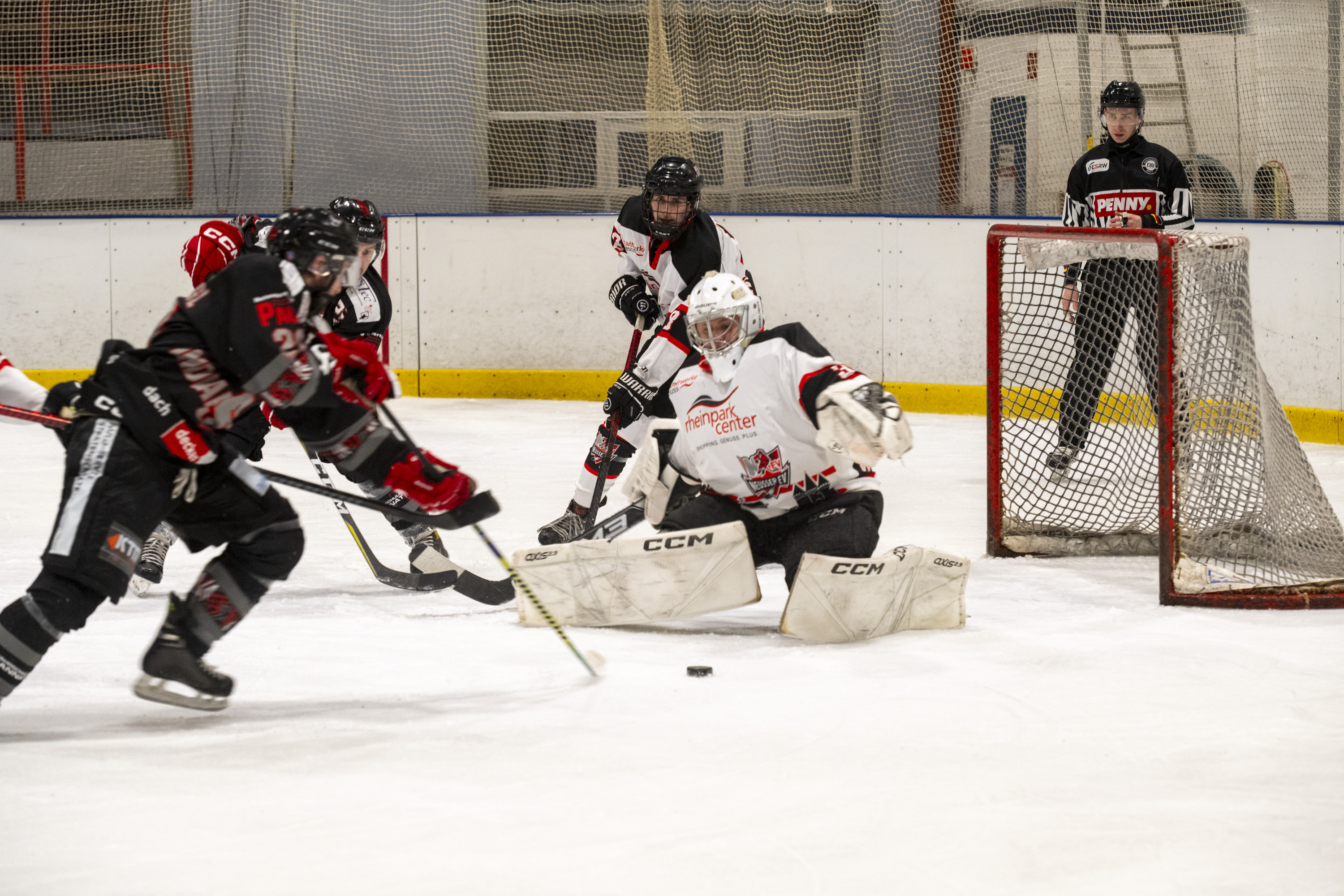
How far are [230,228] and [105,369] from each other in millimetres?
1478

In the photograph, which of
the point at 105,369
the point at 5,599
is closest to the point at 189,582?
the point at 5,599

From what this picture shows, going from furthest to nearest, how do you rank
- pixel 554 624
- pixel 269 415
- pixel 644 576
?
pixel 269 415, pixel 644 576, pixel 554 624

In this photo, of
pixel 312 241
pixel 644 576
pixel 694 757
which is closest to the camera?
pixel 694 757

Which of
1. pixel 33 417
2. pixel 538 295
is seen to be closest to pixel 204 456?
pixel 33 417

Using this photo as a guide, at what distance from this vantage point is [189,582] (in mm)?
3506

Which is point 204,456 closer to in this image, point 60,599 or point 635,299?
point 60,599

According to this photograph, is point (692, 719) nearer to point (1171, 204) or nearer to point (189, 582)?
point (189, 582)

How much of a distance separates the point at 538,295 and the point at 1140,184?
337 cm

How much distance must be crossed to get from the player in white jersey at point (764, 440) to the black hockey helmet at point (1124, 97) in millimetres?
2160

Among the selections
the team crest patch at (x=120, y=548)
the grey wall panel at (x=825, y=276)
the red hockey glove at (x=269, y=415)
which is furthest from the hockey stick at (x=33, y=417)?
the grey wall panel at (x=825, y=276)

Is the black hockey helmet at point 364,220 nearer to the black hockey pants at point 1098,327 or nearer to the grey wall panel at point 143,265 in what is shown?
the black hockey pants at point 1098,327

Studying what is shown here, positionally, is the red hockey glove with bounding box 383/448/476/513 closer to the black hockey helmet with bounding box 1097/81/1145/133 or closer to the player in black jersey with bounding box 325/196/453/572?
the player in black jersey with bounding box 325/196/453/572

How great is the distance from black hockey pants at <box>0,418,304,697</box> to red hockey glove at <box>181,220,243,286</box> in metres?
1.38

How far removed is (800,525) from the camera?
3.00 meters
